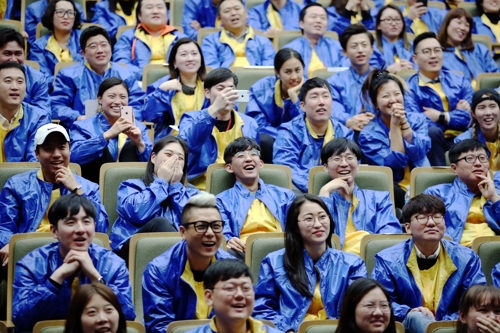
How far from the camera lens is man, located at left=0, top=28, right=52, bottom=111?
4.50 m

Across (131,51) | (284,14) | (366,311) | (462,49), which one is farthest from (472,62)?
(366,311)

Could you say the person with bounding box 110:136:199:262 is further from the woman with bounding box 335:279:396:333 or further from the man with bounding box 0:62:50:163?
the woman with bounding box 335:279:396:333

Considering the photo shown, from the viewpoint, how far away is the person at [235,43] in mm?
5375

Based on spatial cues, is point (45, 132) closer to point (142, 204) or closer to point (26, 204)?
point (26, 204)

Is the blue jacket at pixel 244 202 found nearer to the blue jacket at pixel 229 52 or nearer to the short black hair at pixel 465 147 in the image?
the short black hair at pixel 465 147

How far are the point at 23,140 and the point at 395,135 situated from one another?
186 centimetres

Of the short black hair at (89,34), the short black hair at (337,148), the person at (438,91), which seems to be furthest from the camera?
the person at (438,91)

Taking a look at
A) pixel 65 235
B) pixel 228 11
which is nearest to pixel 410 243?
pixel 65 235

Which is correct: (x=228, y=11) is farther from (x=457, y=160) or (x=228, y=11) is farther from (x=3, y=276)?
(x=3, y=276)

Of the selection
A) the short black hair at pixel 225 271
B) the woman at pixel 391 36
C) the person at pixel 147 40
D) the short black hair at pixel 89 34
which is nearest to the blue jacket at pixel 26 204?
the short black hair at pixel 225 271

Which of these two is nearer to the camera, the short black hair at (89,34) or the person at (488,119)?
the person at (488,119)

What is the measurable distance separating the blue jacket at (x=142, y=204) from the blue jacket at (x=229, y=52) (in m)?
1.83

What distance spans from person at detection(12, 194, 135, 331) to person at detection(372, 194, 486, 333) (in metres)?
1.03

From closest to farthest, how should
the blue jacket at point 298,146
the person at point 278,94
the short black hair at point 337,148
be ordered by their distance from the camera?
1. the short black hair at point 337,148
2. the blue jacket at point 298,146
3. the person at point 278,94
